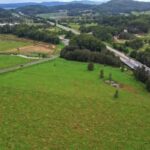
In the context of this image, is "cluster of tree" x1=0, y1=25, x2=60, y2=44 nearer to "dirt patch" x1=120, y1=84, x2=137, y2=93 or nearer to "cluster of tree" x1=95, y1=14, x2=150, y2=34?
"cluster of tree" x1=95, y1=14, x2=150, y2=34

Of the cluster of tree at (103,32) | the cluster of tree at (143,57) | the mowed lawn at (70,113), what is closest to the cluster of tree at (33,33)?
the cluster of tree at (103,32)

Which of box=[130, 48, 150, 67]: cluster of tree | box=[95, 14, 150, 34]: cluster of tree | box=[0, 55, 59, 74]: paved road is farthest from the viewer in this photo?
box=[95, 14, 150, 34]: cluster of tree

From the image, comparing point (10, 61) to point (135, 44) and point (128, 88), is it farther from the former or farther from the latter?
point (135, 44)

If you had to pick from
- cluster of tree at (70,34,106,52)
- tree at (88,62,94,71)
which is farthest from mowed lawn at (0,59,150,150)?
cluster of tree at (70,34,106,52)

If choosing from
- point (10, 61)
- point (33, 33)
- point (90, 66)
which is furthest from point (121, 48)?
point (10, 61)

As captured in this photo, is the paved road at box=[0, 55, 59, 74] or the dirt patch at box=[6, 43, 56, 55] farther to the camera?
the dirt patch at box=[6, 43, 56, 55]

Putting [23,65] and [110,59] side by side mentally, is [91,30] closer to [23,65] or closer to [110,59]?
[110,59]
